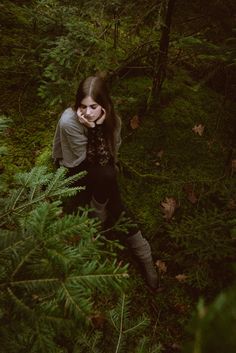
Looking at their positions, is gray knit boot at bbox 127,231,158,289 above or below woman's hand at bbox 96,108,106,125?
below

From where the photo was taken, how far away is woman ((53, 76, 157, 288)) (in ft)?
10.6

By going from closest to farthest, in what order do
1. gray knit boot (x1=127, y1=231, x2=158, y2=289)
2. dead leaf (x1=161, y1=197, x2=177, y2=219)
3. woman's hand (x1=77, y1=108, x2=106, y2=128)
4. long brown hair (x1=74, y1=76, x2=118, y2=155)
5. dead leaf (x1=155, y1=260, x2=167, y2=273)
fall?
long brown hair (x1=74, y1=76, x2=118, y2=155), woman's hand (x1=77, y1=108, x2=106, y2=128), gray knit boot (x1=127, y1=231, x2=158, y2=289), dead leaf (x1=155, y1=260, x2=167, y2=273), dead leaf (x1=161, y1=197, x2=177, y2=219)

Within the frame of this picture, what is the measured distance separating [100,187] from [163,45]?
6.35ft

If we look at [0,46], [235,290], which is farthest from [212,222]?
[0,46]

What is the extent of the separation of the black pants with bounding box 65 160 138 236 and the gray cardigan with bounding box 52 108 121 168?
0.30ft

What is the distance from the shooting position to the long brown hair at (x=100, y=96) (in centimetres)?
316

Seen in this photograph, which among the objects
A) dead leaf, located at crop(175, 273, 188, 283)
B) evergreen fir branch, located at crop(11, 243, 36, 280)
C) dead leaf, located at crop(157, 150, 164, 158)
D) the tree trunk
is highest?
the tree trunk

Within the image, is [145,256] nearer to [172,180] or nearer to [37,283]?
[172,180]

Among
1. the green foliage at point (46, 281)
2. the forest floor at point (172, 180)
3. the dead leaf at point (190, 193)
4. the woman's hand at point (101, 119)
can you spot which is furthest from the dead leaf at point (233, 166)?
the green foliage at point (46, 281)

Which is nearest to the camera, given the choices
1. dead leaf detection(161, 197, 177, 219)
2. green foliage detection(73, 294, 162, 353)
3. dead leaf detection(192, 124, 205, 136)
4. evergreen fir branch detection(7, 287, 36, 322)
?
evergreen fir branch detection(7, 287, 36, 322)

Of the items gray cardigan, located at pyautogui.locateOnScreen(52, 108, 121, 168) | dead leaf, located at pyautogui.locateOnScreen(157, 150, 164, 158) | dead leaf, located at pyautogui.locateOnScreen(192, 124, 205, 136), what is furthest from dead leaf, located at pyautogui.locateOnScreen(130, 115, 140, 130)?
gray cardigan, located at pyautogui.locateOnScreen(52, 108, 121, 168)

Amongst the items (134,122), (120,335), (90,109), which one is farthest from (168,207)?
(120,335)

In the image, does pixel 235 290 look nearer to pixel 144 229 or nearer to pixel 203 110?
pixel 144 229

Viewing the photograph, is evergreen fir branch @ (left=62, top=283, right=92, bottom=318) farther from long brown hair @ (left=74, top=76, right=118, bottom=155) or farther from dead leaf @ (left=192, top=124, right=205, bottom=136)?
dead leaf @ (left=192, top=124, right=205, bottom=136)
